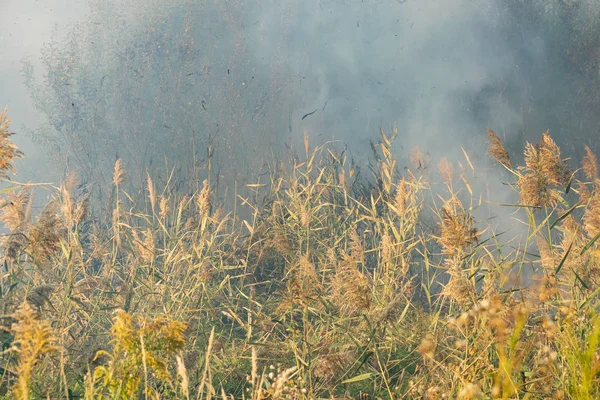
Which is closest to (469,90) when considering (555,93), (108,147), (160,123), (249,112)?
→ (555,93)

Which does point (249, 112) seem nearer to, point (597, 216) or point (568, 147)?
point (568, 147)

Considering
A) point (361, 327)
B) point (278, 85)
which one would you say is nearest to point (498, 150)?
point (361, 327)

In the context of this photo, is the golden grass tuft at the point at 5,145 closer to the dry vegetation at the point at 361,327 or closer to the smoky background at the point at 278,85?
the dry vegetation at the point at 361,327

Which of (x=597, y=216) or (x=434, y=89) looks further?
(x=434, y=89)

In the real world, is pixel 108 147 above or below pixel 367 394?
below

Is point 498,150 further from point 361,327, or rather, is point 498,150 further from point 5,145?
point 5,145

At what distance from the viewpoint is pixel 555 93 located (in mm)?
6559

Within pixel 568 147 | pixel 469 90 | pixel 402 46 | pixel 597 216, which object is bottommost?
pixel 568 147

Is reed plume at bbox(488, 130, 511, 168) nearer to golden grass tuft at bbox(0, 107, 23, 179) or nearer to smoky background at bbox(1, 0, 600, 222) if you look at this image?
golden grass tuft at bbox(0, 107, 23, 179)

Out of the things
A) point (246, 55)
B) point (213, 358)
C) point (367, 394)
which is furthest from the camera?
point (246, 55)

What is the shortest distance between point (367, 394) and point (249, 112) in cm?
405

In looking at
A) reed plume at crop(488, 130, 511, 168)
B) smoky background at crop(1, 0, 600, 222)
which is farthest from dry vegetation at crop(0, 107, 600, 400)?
smoky background at crop(1, 0, 600, 222)

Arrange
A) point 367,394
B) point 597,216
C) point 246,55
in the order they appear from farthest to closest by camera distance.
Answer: point 246,55 < point 367,394 < point 597,216

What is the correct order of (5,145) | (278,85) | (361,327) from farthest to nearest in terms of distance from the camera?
(278,85) → (361,327) → (5,145)
